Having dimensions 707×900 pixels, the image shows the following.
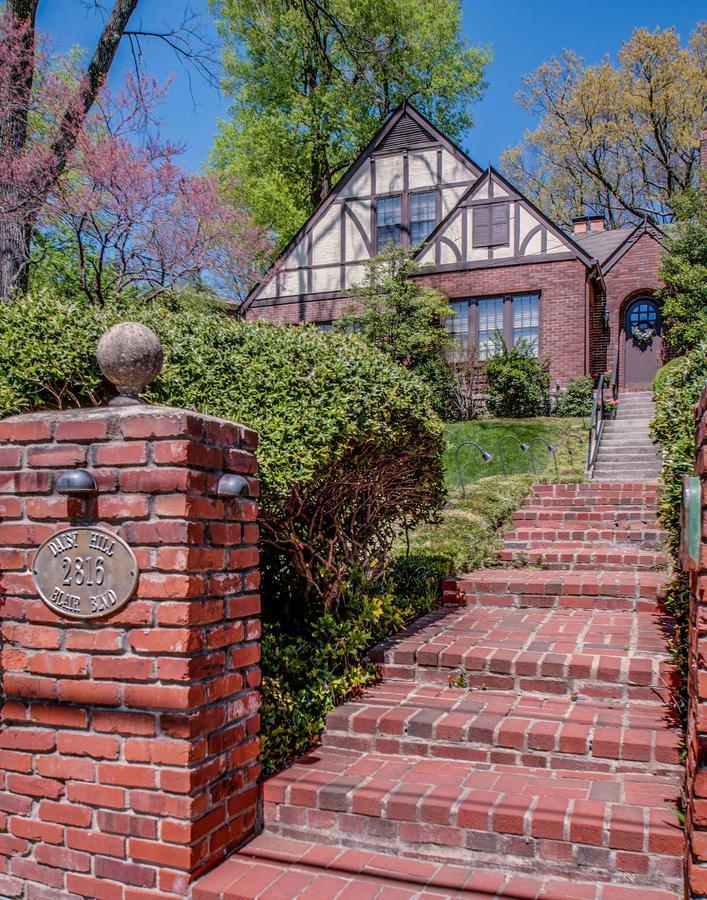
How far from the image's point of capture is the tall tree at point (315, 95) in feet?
77.5

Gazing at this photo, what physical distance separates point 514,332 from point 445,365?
213cm

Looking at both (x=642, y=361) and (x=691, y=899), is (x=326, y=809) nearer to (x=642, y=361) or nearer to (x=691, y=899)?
(x=691, y=899)

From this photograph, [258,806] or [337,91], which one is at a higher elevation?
[337,91]

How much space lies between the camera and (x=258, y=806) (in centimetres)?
304

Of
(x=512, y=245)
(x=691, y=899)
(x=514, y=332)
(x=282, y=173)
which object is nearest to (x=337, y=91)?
(x=282, y=173)

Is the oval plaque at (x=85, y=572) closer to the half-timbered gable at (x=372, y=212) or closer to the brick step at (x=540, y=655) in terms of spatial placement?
the brick step at (x=540, y=655)

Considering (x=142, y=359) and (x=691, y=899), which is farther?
(x=142, y=359)

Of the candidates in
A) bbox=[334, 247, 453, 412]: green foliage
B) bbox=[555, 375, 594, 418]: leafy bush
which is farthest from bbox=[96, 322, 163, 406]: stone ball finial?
bbox=[555, 375, 594, 418]: leafy bush

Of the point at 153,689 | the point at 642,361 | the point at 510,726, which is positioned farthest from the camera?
the point at 642,361

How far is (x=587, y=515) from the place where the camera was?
8109mm

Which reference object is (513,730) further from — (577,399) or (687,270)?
(687,270)

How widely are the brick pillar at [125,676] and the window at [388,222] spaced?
1720 centimetres

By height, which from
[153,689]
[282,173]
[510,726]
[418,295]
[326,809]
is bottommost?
[326,809]

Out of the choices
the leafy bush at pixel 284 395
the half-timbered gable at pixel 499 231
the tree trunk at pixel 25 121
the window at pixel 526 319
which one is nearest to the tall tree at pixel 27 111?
the tree trunk at pixel 25 121
